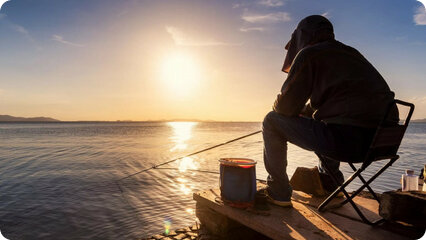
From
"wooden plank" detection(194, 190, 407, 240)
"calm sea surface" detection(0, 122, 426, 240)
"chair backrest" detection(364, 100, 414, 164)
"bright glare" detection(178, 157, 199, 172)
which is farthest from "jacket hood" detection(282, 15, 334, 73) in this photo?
"bright glare" detection(178, 157, 199, 172)

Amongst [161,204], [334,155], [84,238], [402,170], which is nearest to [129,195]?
[161,204]

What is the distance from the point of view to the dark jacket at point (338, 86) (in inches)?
106

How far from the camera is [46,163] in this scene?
13242 millimetres

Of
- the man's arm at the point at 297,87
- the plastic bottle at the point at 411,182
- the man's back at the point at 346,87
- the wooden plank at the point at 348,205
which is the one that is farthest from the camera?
the plastic bottle at the point at 411,182

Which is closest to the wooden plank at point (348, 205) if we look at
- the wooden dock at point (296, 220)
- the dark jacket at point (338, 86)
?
the wooden dock at point (296, 220)

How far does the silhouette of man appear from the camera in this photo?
2695 mm

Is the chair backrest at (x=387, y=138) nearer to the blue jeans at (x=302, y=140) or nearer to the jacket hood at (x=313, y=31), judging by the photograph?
the blue jeans at (x=302, y=140)

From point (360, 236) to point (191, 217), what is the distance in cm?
393

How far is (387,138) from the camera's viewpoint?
2729mm

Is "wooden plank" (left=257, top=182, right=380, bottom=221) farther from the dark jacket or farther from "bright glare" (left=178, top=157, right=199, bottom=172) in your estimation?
"bright glare" (left=178, top=157, right=199, bottom=172)

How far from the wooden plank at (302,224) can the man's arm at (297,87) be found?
1240mm

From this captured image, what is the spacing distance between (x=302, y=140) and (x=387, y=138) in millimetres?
850

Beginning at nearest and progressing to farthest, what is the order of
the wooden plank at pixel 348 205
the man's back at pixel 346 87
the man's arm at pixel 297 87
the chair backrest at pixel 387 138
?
the chair backrest at pixel 387 138 < the man's back at pixel 346 87 < the man's arm at pixel 297 87 < the wooden plank at pixel 348 205

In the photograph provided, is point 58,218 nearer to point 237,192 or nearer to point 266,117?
point 237,192
